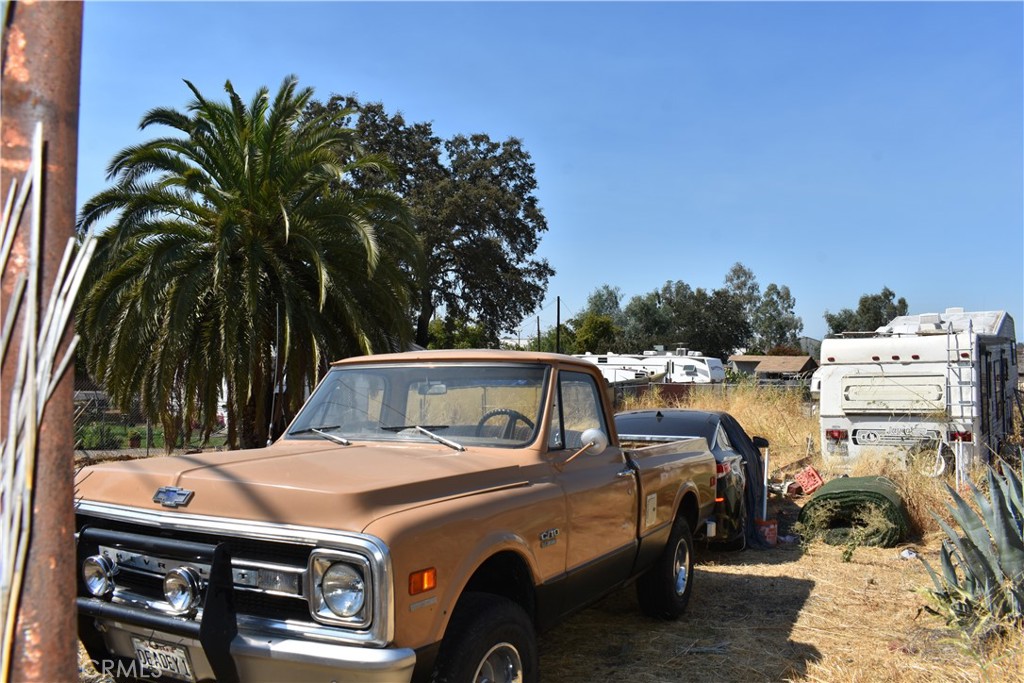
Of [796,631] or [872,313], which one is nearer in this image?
[796,631]

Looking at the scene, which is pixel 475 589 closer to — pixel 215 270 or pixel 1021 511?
pixel 1021 511

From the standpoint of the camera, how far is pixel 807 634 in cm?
581

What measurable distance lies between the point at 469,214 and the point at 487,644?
2989 cm

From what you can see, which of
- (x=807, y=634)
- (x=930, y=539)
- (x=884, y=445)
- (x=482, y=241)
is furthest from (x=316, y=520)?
(x=482, y=241)

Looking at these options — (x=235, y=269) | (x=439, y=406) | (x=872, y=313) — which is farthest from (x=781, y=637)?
(x=872, y=313)

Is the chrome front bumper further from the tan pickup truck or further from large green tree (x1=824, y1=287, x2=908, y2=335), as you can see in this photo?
large green tree (x1=824, y1=287, x2=908, y2=335)

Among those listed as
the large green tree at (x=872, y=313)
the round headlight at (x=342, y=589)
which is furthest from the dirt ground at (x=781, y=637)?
the large green tree at (x=872, y=313)

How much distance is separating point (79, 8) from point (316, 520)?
1856mm

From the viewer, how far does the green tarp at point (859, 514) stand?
873 centimetres

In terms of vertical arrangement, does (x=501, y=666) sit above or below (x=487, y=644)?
below

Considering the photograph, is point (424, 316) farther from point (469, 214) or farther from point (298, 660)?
point (298, 660)

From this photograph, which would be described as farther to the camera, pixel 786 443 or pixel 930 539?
pixel 786 443

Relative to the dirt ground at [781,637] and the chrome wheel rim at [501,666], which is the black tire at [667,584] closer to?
the dirt ground at [781,637]

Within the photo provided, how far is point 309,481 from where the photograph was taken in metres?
3.25
